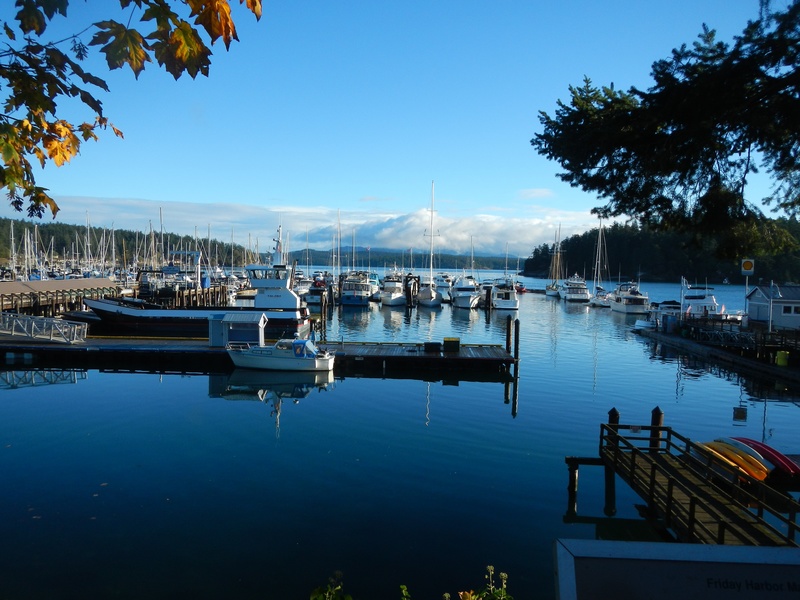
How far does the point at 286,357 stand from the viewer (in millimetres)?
28922

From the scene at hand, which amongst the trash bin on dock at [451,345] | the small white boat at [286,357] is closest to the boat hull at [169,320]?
the small white boat at [286,357]

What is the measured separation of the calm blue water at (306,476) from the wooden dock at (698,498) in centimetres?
132

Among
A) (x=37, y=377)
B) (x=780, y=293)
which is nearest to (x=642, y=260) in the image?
(x=780, y=293)

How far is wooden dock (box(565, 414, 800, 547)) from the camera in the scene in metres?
9.52

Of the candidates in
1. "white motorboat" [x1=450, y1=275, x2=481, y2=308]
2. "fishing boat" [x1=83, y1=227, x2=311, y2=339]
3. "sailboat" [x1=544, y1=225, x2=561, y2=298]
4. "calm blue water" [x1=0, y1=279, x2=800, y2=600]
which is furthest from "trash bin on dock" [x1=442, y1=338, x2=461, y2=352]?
"sailboat" [x1=544, y1=225, x2=561, y2=298]

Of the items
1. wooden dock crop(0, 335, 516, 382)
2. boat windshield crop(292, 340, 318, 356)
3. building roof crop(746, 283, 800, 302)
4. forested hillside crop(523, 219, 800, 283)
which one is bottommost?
wooden dock crop(0, 335, 516, 382)

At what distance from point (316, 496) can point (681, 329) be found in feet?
121

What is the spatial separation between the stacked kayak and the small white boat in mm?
17878

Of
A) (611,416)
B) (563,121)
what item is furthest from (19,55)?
(611,416)

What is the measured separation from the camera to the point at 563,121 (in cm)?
991

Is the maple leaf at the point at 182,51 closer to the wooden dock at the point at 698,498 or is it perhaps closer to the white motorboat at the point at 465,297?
the wooden dock at the point at 698,498

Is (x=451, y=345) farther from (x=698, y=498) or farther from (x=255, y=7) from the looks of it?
(x=255, y=7)

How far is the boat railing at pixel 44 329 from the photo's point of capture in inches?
1268

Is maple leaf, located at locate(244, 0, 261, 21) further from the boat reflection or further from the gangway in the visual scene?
the boat reflection
